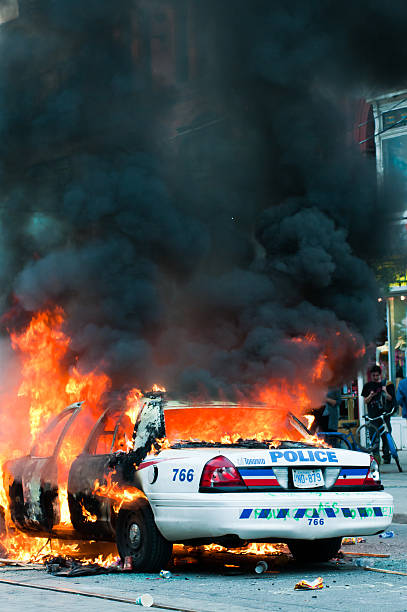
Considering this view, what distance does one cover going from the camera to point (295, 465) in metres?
7.01

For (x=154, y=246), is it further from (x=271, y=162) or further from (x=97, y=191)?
(x=271, y=162)

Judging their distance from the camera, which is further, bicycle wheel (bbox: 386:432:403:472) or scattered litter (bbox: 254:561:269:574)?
bicycle wheel (bbox: 386:432:403:472)

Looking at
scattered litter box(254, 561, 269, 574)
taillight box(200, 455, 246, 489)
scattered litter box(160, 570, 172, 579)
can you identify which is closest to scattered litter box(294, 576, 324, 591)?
scattered litter box(254, 561, 269, 574)

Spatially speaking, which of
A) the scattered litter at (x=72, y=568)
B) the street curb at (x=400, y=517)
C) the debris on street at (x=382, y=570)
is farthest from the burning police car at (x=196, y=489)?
the street curb at (x=400, y=517)

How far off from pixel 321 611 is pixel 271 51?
6703 mm

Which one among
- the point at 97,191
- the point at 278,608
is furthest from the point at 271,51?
the point at 278,608

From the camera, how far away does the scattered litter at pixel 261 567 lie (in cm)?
718

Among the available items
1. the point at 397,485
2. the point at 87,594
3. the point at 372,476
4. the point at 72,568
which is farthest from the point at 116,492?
the point at 397,485

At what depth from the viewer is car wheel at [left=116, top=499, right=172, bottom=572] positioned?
705cm

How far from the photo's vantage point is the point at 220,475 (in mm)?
6816

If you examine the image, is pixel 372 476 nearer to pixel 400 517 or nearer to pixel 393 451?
pixel 400 517

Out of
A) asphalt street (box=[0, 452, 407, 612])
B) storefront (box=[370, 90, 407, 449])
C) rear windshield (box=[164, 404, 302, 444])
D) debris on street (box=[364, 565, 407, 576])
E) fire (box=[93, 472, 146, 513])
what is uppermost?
storefront (box=[370, 90, 407, 449])

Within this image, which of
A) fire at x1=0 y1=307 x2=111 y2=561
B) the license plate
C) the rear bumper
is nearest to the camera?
the rear bumper

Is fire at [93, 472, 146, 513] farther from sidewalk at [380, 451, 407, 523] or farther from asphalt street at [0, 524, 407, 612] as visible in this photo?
sidewalk at [380, 451, 407, 523]
